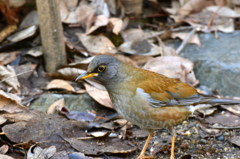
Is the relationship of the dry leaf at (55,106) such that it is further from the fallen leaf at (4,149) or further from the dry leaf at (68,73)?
the fallen leaf at (4,149)

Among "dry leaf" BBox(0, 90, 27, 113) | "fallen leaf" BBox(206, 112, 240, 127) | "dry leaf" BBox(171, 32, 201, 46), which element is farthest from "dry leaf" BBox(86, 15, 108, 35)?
"fallen leaf" BBox(206, 112, 240, 127)

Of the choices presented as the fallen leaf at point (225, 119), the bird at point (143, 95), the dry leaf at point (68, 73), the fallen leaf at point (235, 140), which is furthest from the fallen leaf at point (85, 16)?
the fallen leaf at point (235, 140)

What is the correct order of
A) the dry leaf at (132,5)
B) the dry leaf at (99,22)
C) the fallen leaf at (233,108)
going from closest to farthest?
the fallen leaf at (233,108)
the dry leaf at (99,22)
the dry leaf at (132,5)

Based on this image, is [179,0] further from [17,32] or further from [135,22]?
[17,32]

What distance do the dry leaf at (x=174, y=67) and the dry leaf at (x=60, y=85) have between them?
1584 millimetres

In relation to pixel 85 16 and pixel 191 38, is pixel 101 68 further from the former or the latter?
pixel 191 38

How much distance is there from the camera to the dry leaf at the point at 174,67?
22.9 ft

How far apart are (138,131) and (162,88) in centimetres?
102

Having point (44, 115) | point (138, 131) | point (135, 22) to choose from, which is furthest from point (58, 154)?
point (135, 22)

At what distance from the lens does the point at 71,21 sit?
25.6 feet

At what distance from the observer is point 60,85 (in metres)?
6.46

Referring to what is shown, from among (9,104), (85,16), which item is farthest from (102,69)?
(85,16)

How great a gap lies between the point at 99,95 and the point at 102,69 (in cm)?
127

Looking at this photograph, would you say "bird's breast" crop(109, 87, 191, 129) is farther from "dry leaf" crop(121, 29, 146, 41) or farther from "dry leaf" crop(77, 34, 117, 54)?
"dry leaf" crop(121, 29, 146, 41)
